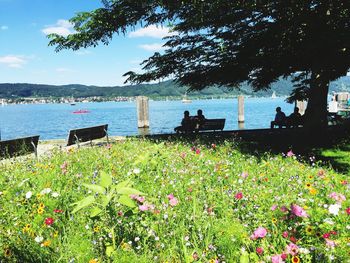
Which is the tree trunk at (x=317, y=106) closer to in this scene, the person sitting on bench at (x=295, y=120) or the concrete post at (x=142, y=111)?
the person sitting on bench at (x=295, y=120)

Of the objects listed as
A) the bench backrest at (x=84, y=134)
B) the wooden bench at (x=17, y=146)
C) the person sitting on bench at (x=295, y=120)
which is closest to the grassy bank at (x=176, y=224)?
the wooden bench at (x=17, y=146)

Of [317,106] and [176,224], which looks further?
[317,106]

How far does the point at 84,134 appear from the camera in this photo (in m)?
12.7

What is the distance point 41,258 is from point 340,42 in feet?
35.0

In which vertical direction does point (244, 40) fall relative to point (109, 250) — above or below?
above

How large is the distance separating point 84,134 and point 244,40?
23.1ft

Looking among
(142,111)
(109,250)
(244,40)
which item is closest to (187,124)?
(244,40)

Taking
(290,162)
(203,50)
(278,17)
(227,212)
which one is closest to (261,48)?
(278,17)

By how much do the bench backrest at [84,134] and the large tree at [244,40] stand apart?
97.4 inches

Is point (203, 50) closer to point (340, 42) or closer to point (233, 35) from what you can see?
point (233, 35)

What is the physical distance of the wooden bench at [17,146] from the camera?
9.35 meters

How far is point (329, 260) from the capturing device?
2.81m

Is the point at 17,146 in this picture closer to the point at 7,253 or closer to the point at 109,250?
the point at 7,253

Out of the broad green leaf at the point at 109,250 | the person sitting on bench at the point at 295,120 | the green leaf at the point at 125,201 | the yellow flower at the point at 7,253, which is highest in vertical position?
the green leaf at the point at 125,201
